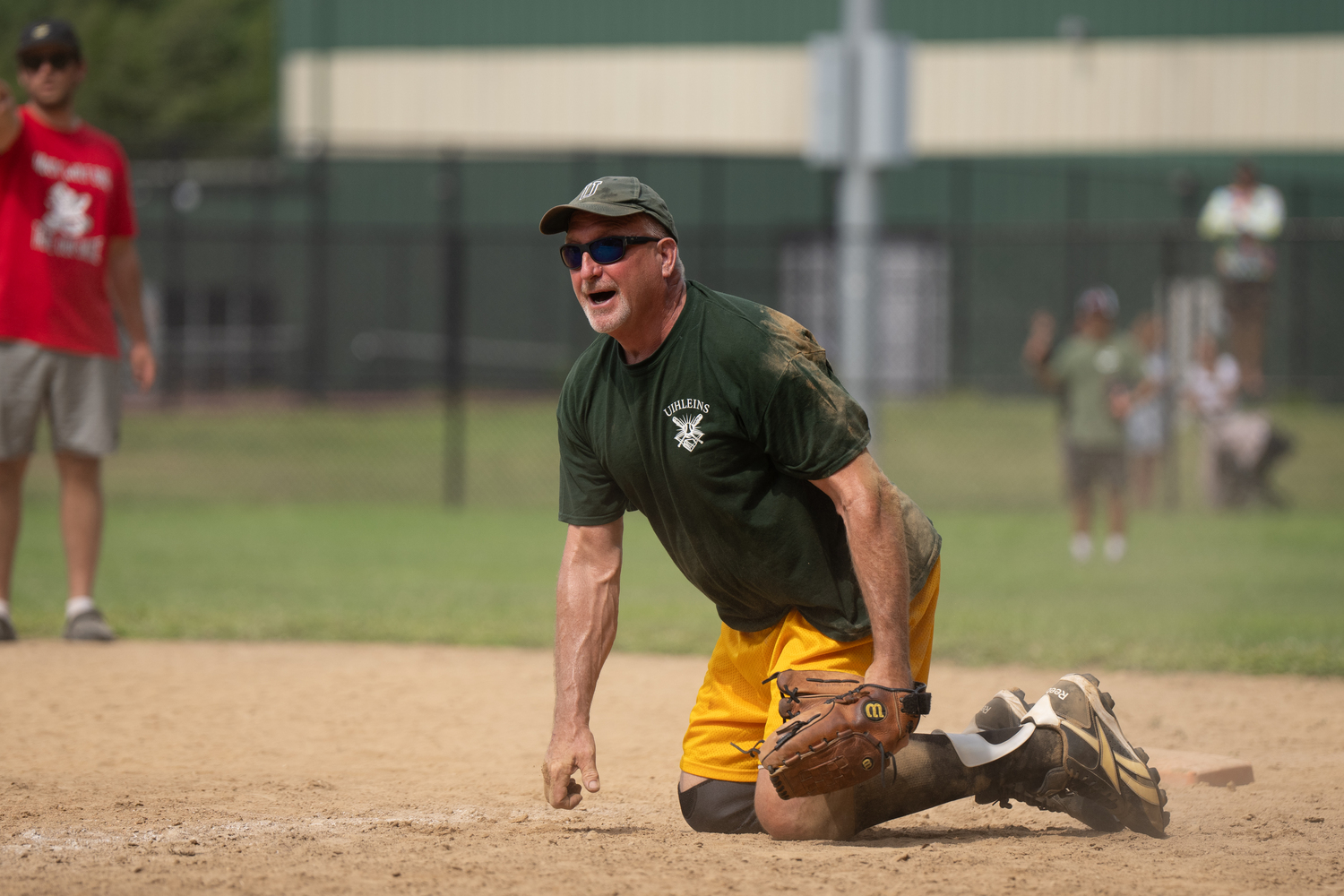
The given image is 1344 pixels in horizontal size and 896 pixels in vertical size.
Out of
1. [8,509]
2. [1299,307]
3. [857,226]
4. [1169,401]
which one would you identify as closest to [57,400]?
[8,509]

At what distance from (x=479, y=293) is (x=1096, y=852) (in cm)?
1979

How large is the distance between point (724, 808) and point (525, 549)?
7.44m

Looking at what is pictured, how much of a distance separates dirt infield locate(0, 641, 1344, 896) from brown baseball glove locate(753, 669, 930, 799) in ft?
0.69

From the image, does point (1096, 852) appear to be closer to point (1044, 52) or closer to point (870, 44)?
point (870, 44)

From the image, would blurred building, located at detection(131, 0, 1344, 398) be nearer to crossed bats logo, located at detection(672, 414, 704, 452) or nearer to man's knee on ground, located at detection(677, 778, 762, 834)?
man's knee on ground, located at detection(677, 778, 762, 834)

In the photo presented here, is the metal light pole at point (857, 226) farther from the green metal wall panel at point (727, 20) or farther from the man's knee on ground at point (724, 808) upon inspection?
the green metal wall panel at point (727, 20)

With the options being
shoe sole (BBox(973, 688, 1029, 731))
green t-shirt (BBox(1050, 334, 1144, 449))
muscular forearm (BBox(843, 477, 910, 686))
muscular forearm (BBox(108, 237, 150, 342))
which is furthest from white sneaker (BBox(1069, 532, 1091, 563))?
muscular forearm (BBox(843, 477, 910, 686))

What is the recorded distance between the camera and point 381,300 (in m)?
22.2

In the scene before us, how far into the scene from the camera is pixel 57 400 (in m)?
6.39

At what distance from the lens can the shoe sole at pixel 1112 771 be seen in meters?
3.87

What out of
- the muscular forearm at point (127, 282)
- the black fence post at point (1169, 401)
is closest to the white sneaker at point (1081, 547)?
the black fence post at point (1169, 401)

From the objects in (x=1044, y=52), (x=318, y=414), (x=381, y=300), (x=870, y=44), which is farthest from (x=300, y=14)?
(x=870, y=44)

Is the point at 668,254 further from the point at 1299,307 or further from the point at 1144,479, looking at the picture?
the point at 1299,307

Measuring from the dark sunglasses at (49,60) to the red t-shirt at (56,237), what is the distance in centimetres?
27
